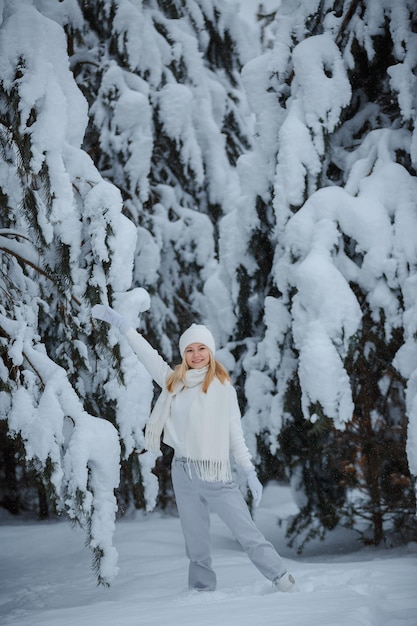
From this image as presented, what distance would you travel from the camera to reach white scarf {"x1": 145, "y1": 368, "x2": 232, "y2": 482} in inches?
122

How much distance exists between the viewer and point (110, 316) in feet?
9.96

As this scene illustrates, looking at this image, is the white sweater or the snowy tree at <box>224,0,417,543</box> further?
the snowy tree at <box>224,0,417,543</box>

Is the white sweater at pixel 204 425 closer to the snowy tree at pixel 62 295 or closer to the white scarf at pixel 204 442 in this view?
the white scarf at pixel 204 442

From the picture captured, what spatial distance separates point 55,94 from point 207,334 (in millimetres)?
1437

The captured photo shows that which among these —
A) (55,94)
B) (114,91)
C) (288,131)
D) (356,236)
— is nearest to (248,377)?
(356,236)

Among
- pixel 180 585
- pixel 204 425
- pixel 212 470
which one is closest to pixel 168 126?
pixel 204 425

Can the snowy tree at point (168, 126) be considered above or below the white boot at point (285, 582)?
above

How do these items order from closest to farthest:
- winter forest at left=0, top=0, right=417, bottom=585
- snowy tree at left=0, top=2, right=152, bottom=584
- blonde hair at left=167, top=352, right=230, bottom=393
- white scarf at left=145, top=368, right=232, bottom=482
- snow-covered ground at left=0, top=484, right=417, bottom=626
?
snow-covered ground at left=0, top=484, right=417, bottom=626, snowy tree at left=0, top=2, right=152, bottom=584, winter forest at left=0, top=0, right=417, bottom=585, white scarf at left=145, top=368, right=232, bottom=482, blonde hair at left=167, top=352, right=230, bottom=393

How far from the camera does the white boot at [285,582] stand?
2.96 meters

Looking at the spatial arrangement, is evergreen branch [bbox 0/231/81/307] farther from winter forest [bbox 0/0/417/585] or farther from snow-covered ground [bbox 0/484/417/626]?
snow-covered ground [bbox 0/484/417/626]

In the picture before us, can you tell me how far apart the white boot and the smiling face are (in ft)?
3.70

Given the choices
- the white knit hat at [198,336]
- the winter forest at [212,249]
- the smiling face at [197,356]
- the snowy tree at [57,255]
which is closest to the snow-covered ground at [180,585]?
the winter forest at [212,249]

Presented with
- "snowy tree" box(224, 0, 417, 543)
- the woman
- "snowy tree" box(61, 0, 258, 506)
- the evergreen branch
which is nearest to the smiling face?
the woman

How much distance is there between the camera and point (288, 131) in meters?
4.36
